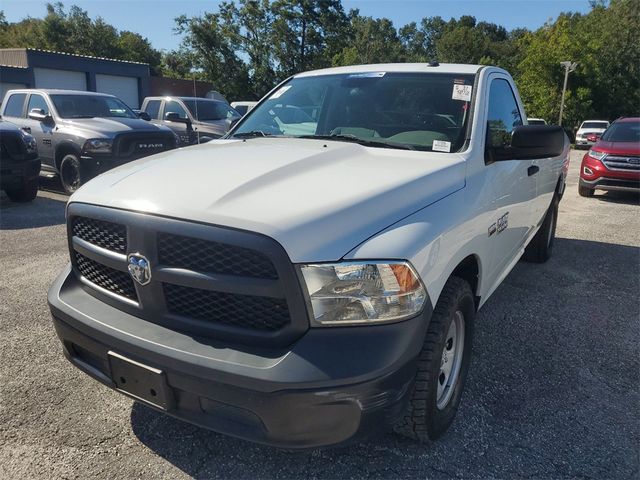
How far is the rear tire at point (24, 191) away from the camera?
7891mm

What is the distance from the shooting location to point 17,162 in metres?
7.64

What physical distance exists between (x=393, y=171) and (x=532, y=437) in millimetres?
1492

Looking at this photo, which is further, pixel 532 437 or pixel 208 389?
pixel 532 437

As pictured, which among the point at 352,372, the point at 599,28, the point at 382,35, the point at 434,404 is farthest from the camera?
the point at 382,35

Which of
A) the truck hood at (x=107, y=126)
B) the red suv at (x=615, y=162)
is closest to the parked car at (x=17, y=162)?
the truck hood at (x=107, y=126)

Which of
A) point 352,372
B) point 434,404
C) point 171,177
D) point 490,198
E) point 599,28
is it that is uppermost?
point 599,28

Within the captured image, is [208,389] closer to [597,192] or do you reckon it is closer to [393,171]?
[393,171]

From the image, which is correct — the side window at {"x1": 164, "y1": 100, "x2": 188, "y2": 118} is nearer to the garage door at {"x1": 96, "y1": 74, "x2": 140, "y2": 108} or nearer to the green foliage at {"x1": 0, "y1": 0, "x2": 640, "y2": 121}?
the garage door at {"x1": 96, "y1": 74, "x2": 140, "y2": 108}

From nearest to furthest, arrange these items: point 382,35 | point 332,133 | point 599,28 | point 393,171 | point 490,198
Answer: point 393,171 < point 490,198 < point 332,133 < point 599,28 < point 382,35

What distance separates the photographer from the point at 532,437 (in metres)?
2.51

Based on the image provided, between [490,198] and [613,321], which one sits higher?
[490,198]

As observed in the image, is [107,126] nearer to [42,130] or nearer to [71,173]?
[71,173]

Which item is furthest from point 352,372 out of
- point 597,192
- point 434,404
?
point 597,192

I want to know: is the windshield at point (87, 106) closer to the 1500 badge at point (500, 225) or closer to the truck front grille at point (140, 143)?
the truck front grille at point (140, 143)
